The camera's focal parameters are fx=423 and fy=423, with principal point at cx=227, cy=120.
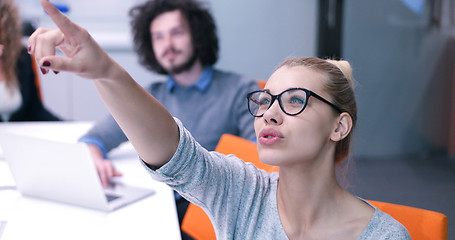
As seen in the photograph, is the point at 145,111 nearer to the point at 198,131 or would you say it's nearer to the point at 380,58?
the point at 198,131

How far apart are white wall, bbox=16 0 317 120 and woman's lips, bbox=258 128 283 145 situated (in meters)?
2.75

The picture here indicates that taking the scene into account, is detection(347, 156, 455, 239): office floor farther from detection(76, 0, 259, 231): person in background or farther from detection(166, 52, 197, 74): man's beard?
detection(166, 52, 197, 74): man's beard

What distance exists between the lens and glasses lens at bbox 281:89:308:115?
2.76 feet

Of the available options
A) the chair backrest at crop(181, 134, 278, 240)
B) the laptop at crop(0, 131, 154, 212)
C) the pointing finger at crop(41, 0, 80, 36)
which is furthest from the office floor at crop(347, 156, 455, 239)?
the pointing finger at crop(41, 0, 80, 36)

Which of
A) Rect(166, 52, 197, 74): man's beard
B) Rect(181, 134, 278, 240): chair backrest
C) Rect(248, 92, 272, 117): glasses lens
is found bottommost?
Rect(181, 134, 278, 240): chair backrest

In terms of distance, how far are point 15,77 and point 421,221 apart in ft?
7.56

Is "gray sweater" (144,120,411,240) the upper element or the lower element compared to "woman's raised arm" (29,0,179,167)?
lower

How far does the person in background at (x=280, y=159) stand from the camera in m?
0.74

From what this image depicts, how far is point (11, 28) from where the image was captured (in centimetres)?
230

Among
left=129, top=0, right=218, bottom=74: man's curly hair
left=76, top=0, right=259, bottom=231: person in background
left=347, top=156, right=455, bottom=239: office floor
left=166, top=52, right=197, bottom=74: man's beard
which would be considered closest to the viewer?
left=76, top=0, right=259, bottom=231: person in background

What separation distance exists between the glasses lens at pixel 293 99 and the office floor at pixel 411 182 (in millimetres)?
1792

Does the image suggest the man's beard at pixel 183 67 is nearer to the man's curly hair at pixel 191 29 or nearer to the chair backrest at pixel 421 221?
the man's curly hair at pixel 191 29

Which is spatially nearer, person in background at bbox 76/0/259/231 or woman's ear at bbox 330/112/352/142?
woman's ear at bbox 330/112/352/142

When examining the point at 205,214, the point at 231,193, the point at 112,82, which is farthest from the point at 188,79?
the point at 112,82
